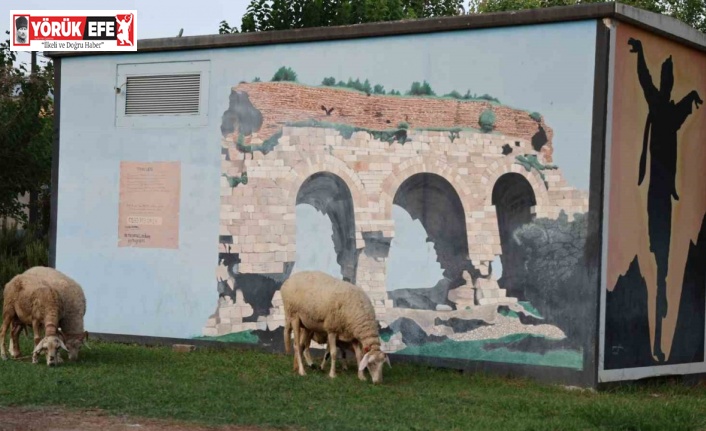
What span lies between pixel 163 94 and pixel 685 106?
284 inches

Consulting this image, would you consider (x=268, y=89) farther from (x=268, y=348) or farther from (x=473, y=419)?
(x=473, y=419)

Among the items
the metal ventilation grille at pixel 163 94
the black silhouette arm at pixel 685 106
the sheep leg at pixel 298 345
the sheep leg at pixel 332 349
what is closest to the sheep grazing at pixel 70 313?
the sheep leg at pixel 298 345

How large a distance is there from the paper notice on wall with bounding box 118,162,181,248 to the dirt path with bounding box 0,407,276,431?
5925 mm

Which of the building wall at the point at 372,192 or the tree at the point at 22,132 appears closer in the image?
the building wall at the point at 372,192

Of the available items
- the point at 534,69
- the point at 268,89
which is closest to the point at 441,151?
the point at 534,69

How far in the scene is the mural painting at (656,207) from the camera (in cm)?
1366

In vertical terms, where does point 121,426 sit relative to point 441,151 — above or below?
below

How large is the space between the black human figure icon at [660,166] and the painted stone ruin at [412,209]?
1350 millimetres

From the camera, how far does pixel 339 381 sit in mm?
→ 12961

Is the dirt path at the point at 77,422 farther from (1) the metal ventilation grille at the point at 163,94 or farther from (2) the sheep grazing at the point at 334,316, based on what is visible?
(1) the metal ventilation grille at the point at 163,94

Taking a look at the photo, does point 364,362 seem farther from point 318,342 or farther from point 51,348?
point 51,348

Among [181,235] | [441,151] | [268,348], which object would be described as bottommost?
[268,348]

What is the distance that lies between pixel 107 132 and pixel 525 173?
6522mm

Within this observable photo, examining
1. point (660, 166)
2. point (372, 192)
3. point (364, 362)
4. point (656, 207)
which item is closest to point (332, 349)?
point (364, 362)
